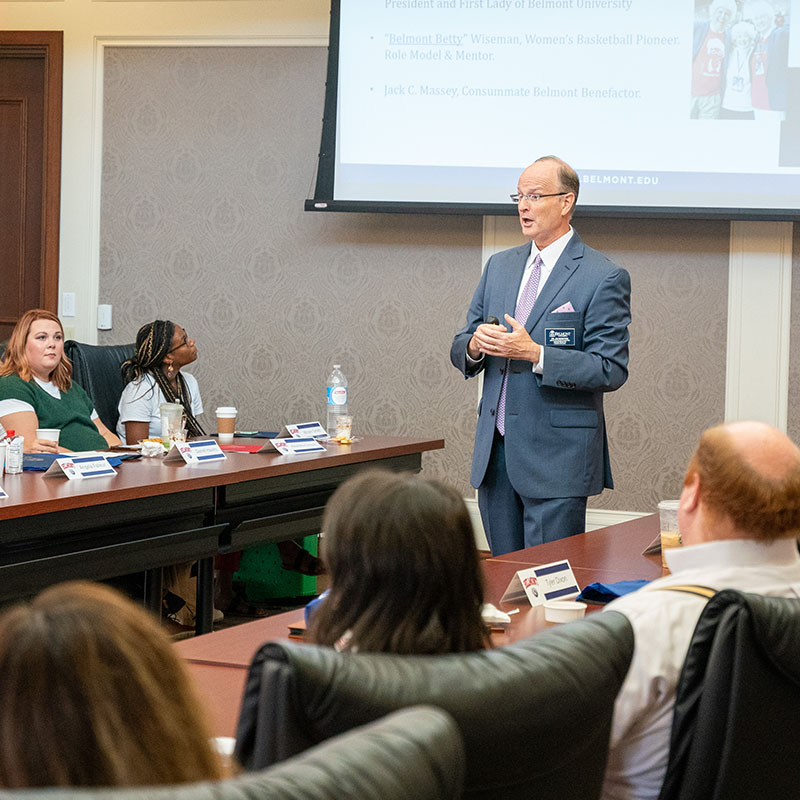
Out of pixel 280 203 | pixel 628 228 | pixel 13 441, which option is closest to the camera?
pixel 13 441

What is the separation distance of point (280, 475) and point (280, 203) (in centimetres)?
233

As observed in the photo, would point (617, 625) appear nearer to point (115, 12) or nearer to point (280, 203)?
point (280, 203)

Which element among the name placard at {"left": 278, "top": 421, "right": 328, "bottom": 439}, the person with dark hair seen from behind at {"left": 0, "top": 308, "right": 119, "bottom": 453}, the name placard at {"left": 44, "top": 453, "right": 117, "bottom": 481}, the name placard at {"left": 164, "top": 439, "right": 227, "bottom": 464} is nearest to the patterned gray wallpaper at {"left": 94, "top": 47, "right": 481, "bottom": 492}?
the name placard at {"left": 278, "top": 421, "right": 328, "bottom": 439}

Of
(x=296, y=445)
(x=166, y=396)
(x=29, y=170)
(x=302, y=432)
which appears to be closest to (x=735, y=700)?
(x=296, y=445)

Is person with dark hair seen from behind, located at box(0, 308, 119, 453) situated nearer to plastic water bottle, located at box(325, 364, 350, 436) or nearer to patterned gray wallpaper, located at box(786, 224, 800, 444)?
plastic water bottle, located at box(325, 364, 350, 436)

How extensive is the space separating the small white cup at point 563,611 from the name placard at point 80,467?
1.65 metres

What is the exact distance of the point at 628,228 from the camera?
5109mm

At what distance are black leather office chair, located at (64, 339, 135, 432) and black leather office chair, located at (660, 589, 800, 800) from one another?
12.4 feet

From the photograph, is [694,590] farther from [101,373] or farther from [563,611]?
[101,373]

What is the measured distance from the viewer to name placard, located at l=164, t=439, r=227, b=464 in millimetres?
3439

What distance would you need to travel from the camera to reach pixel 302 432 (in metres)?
4.03

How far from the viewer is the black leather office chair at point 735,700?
114 cm

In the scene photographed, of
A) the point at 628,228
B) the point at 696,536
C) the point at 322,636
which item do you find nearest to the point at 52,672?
the point at 322,636

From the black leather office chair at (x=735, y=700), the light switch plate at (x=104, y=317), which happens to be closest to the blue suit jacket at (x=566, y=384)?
the black leather office chair at (x=735, y=700)
